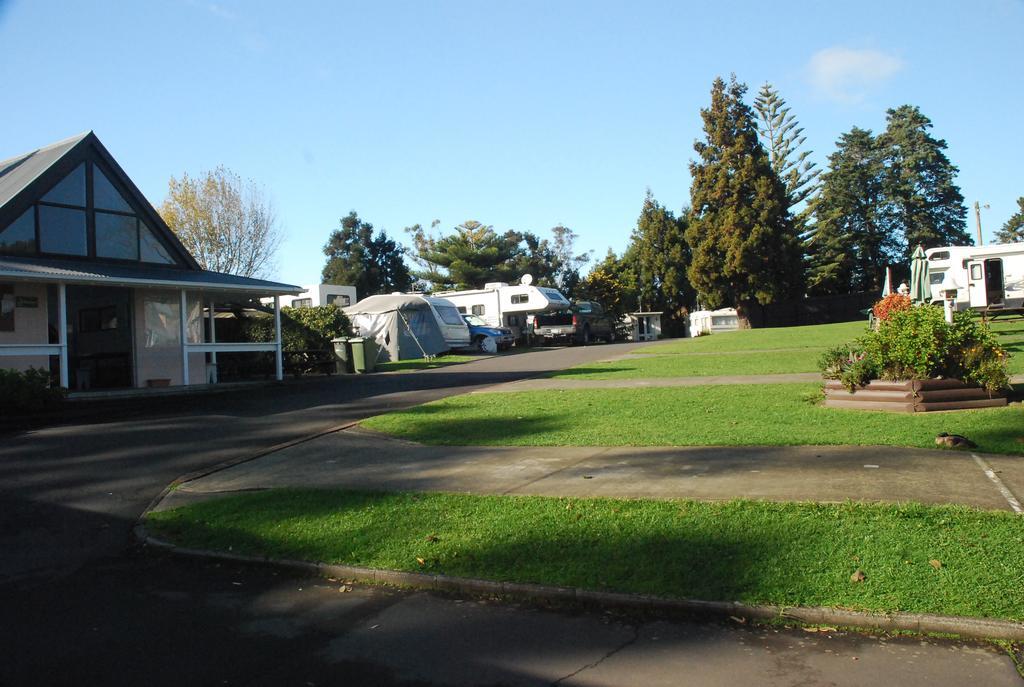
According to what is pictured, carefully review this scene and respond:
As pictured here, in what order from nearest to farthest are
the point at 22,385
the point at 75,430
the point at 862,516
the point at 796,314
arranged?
the point at 862,516
the point at 75,430
the point at 22,385
the point at 796,314

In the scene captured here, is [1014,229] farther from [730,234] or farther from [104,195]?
[104,195]

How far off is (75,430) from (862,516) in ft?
37.3

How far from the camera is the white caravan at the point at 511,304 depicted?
133 ft

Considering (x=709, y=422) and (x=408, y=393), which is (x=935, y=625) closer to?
(x=709, y=422)

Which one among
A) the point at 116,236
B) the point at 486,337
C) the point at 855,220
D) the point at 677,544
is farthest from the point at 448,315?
the point at 855,220

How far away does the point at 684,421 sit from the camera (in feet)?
34.9

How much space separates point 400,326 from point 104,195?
11945mm

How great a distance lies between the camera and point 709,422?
412 inches

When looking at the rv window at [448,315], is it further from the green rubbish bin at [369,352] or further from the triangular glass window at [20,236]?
the triangular glass window at [20,236]

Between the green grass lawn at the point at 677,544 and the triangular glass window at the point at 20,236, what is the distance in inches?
486

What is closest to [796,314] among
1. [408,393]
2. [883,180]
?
[883,180]

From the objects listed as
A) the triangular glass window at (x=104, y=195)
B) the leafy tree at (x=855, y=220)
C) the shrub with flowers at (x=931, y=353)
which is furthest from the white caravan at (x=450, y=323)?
the leafy tree at (x=855, y=220)

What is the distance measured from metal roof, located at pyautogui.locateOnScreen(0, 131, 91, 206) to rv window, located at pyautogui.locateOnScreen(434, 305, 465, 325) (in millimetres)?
14647

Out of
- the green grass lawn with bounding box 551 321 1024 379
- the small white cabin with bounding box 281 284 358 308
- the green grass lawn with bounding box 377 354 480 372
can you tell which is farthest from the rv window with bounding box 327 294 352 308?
the green grass lawn with bounding box 551 321 1024 379
